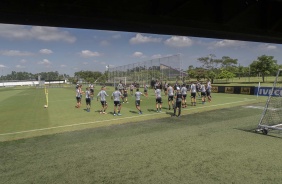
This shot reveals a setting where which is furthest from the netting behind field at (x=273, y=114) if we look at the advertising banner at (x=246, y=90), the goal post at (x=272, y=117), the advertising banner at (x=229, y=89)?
the advertising banner at (x=229, y=89)

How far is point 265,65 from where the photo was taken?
57.9 metres

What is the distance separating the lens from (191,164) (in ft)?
26.2

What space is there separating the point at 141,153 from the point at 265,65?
57.1 metres

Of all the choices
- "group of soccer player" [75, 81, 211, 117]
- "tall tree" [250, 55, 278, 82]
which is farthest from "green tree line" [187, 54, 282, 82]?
"group of soccer player" [75, 81, 211, 117]

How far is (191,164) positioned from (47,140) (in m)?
7.10

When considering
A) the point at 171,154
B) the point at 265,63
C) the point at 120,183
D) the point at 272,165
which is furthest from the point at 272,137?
the point at 265,63

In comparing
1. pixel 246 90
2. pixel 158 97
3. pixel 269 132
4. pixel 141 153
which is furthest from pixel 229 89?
pixel 141 153

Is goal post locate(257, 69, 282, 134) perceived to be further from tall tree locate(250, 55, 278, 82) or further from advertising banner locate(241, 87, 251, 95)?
tall tree locate(250, 55, 278, 82)

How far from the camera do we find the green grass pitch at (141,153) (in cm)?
718

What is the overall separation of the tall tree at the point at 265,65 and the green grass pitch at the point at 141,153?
47524 millimetres

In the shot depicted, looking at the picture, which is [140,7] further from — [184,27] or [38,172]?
[38,172]

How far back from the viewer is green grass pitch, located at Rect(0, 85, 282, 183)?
7180 millimetres

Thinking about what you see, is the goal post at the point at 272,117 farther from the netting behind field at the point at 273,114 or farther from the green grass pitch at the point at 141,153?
the green grass pitch at the point at 141,153

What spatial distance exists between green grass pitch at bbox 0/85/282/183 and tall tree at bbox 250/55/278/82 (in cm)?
4752
